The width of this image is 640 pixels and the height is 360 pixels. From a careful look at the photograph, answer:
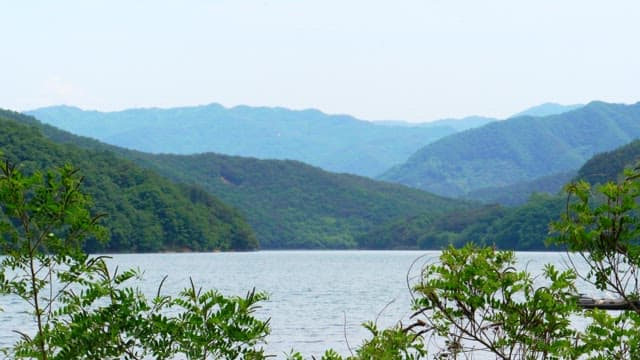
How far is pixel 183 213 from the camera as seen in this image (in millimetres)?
138500

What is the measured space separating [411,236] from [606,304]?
562ft

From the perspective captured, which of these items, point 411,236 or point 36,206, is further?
point 411,236

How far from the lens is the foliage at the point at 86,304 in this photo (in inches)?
246

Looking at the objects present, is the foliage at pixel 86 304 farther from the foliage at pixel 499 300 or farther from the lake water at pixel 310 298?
the lake water at pixel 310 298

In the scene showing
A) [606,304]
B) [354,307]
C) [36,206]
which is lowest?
[354,307]

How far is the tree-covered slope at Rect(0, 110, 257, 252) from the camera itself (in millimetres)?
119938

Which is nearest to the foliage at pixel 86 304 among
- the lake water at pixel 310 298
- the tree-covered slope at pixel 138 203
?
the lake water at pixel 310 298

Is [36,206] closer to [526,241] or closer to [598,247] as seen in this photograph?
[598,247]

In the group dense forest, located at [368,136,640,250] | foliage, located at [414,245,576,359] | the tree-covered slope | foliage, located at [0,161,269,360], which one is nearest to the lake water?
foliage, located at [0,161,269,360]

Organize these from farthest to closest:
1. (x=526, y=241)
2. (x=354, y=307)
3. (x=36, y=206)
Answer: (x=526, y=241), (x=354, y=307), (x=36, y=206)

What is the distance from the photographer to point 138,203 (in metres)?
134

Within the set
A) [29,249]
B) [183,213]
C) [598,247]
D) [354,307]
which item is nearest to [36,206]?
[29,249]

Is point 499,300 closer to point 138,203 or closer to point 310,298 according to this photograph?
point 310,298

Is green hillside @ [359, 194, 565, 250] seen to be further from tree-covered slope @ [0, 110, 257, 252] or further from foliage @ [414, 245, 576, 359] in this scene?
foliage @ [414, 245, 576, 359]
